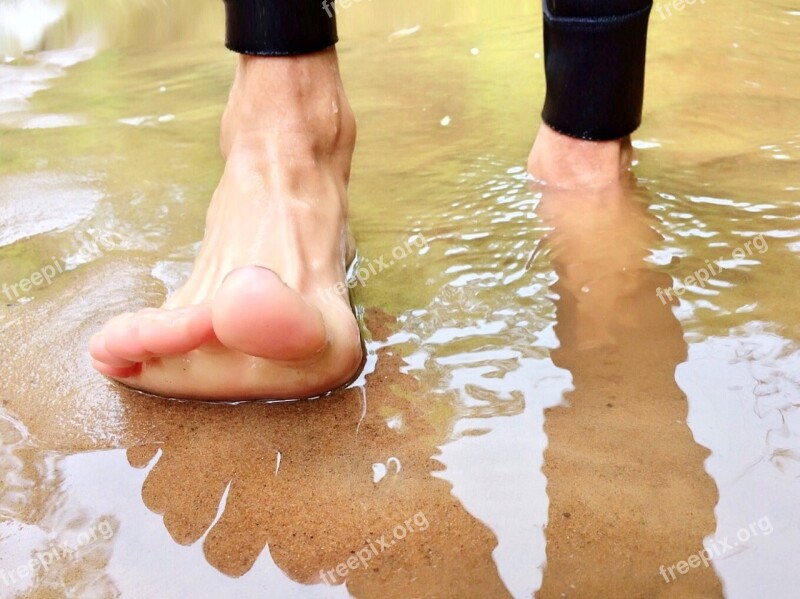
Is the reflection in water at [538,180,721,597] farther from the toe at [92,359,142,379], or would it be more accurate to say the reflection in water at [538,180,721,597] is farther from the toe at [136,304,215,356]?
the toe at [92,359,142,379]

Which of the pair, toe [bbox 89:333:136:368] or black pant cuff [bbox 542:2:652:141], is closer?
toe [bbox 89:333:136:368]

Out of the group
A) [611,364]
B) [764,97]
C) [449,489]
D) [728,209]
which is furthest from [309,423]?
[764,97]

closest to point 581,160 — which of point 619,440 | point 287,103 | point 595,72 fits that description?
point 595,72

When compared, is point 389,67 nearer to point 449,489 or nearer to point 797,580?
point 449,489

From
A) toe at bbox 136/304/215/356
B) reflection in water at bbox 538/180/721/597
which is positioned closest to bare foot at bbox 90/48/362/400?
toe at bbox 136/304/215/356

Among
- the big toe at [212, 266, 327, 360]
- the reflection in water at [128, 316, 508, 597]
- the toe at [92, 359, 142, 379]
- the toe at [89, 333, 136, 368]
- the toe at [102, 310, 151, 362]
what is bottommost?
the reflection in water at [128, 316, 508, 597]

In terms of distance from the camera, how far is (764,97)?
91.2 inches

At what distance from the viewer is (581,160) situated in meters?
1.68

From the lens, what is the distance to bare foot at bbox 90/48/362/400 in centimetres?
105

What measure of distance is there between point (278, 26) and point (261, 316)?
0.57m

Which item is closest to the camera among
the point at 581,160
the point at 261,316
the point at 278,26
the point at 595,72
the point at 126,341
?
the point at 261,316

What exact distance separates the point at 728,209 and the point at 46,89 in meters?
2.13

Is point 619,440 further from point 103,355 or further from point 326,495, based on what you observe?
point 103,355

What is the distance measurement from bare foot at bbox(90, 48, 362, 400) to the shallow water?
60 millimetres
